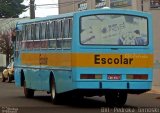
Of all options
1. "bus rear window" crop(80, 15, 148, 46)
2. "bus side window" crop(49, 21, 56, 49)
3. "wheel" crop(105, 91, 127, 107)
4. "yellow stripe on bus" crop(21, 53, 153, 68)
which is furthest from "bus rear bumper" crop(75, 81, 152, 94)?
"bus side window" crop(49, 21, 56, 49)

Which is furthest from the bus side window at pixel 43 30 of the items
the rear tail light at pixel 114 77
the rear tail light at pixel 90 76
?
the rear tail light at pixel 114 77

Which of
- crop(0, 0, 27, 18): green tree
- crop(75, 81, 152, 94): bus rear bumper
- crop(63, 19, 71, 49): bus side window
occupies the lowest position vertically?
crop(75, 81, 152, 94): bus rear bumper

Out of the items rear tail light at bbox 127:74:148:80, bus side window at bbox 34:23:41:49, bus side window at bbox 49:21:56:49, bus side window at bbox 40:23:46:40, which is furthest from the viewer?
bus side window at bbox 34:23:41:49

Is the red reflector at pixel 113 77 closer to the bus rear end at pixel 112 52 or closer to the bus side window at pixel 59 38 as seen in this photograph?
the bus rear end at pixel 112 52

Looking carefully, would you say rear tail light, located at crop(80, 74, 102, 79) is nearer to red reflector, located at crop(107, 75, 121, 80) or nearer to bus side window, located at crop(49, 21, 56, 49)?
red reflector, located at crop(107, 75, 121, 80)

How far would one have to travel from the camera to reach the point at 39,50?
2380cm

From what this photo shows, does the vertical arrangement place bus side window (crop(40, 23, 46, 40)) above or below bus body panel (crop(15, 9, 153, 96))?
above

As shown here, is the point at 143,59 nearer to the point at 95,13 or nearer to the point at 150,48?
the point at 150,48

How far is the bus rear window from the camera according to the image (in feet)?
65.9

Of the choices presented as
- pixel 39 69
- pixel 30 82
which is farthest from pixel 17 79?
pixel 39 69

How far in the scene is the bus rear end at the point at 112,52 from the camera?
65.4 feet

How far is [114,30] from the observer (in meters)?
20.3

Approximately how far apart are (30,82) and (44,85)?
230cm

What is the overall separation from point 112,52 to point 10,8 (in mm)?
89381
